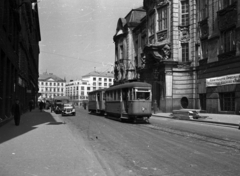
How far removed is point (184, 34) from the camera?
33.9 m

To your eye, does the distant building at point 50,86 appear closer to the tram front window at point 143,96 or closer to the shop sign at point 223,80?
the shop sign at point 223,80

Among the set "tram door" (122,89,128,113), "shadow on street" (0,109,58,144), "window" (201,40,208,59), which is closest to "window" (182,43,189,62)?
"window" (201,40,208,59)

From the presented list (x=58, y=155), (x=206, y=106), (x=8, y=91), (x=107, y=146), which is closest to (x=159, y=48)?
(x=206, y=106)

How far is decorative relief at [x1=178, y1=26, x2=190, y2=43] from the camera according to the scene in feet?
111

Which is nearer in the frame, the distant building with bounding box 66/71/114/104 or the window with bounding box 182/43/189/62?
the window with bounding box 182/43/189/62

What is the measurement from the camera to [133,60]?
5159 cm

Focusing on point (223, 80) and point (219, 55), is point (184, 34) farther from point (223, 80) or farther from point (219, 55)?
point (223, 80)

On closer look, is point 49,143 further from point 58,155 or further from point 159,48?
point 159,48

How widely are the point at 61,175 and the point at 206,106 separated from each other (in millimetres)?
25901

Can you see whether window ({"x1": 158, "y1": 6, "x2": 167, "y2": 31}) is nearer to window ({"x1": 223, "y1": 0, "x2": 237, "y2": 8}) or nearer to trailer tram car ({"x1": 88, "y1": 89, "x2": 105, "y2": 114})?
window ({"x1": 223, "y1": 0, "x2": 237, "y2": 8})

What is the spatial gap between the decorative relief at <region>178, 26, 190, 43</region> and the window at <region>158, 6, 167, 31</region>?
296 centimetres

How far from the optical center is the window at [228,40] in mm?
25477

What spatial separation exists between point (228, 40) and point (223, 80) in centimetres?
395

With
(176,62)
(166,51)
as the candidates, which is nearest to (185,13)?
(166,51)
